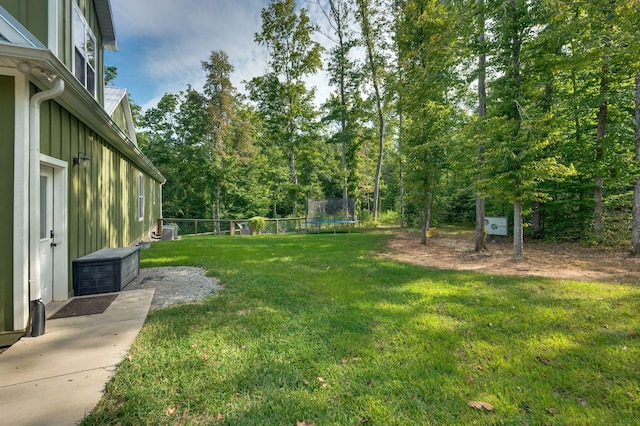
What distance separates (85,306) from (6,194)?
1.72 metres

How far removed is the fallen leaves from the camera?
6.66ft

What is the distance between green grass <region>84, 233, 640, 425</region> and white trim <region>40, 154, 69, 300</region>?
1658 mm

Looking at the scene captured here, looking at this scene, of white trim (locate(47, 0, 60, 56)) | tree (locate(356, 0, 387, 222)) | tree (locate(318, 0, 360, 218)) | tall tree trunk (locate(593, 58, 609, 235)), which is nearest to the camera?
white trim (locate(47, 0, 60, 56))

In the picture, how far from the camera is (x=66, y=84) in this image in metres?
3.36

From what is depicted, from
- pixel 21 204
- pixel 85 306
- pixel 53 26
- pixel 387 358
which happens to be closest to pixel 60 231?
pixel 85 306

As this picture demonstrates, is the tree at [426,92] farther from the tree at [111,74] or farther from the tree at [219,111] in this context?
the tree at [111,74]

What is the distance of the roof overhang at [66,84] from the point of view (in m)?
2.67

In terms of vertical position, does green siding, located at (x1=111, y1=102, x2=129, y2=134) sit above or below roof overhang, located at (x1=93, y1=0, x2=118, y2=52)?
below

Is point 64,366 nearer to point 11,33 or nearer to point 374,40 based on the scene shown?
point 11,33

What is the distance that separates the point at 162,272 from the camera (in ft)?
19.3

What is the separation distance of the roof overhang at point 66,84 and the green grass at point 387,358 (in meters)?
2.87

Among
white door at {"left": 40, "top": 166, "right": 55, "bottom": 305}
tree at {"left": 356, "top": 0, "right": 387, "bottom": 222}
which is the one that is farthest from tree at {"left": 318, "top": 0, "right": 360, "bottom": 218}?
white door at {"left": 40, "top": 166, "right": 55, "bottom": 305}

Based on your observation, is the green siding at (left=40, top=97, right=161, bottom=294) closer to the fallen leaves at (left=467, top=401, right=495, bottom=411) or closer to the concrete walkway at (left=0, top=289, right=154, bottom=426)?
the concrete walkway at (left=0, top=289, right=154, bottom=426)

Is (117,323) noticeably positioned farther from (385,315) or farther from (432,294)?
(432,294)
